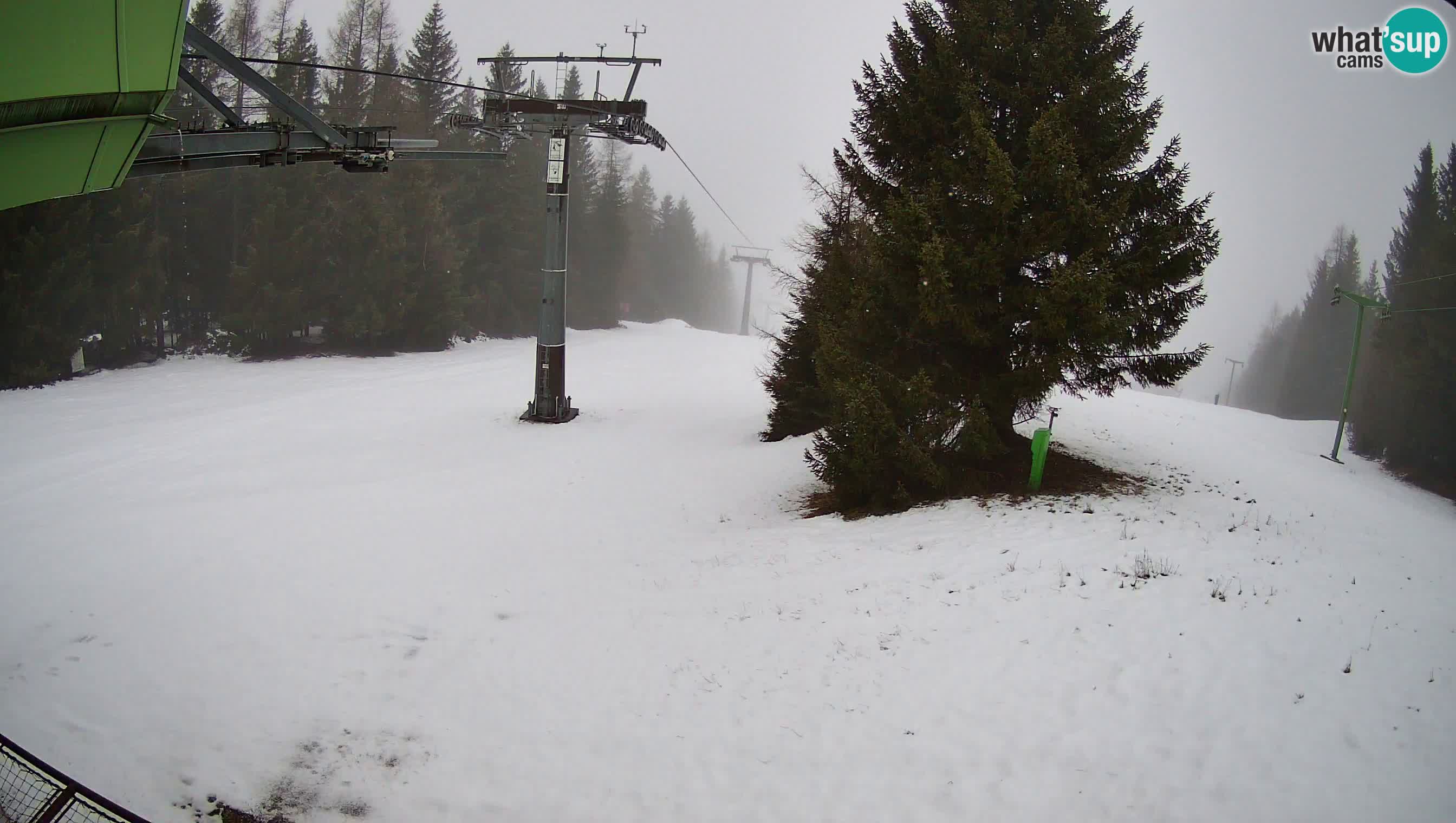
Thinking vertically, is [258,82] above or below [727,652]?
above

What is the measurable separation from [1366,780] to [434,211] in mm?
34994

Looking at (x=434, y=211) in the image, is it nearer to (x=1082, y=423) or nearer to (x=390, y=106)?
(x=390, y=106)

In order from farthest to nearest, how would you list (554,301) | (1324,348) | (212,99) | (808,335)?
(1324,348), (554,301), (808,335), (212,99)

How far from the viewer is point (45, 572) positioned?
8719mm

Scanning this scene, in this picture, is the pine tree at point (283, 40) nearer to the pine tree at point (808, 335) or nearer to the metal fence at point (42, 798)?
the pine tree at point (808, 335)

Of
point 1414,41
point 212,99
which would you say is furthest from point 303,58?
point 1414,41

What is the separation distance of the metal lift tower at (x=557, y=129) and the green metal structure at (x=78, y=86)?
1469 centimetres

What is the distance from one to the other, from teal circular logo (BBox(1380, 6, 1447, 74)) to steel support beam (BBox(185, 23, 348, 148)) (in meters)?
14.7

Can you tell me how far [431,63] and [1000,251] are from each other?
3630cm

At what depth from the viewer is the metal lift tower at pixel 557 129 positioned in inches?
727

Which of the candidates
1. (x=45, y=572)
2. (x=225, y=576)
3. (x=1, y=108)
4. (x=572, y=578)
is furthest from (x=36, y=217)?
(x=1, y=108)

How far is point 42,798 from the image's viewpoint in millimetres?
4379

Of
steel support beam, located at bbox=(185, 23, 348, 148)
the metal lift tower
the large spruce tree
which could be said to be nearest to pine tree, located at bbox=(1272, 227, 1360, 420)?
the large spruce tree

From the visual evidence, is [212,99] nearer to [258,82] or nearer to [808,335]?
[258,82]
